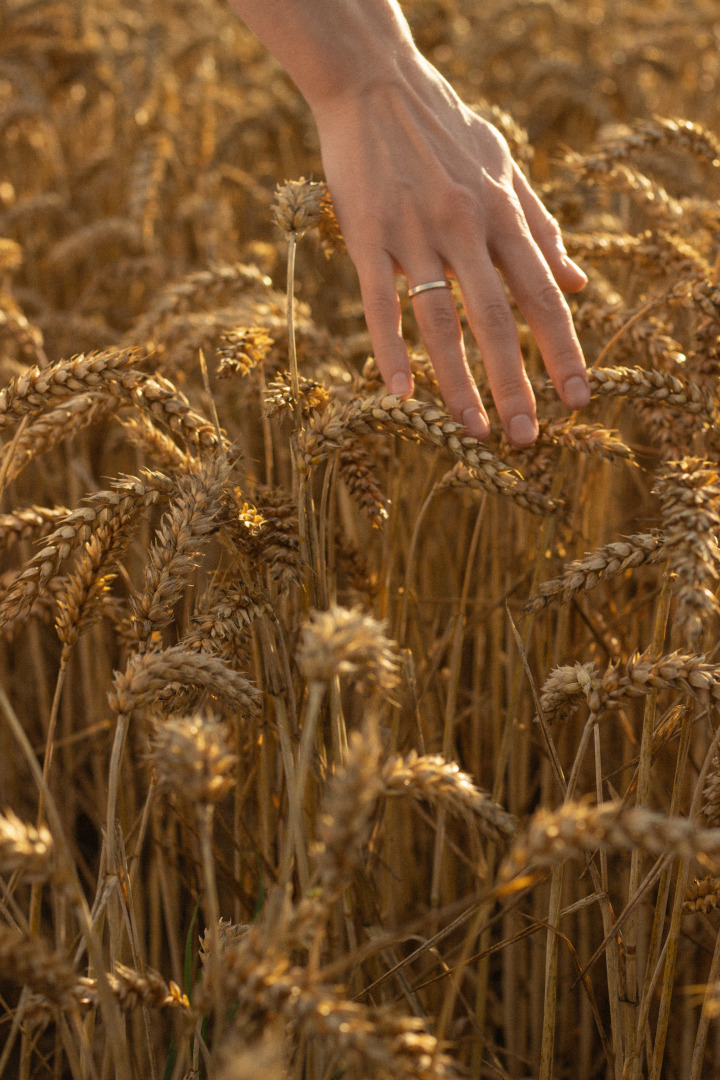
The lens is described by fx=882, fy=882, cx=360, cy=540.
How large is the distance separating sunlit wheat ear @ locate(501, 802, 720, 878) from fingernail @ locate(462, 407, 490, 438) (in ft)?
1.87

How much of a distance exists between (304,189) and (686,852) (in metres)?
0.83

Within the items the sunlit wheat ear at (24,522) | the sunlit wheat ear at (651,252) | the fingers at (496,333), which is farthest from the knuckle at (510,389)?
the sunlit wheat ear at (24,522)

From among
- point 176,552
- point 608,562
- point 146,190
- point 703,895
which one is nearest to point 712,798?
point 703,895

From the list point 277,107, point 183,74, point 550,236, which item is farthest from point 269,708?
point 183,74

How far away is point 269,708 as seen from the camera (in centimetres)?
116

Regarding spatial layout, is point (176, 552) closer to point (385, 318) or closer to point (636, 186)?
point (385, 318)

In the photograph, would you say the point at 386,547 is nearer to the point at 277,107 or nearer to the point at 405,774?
the point at 405,774

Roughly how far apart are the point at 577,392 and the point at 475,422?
0.13 meters

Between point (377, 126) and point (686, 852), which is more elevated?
point (377, 126)

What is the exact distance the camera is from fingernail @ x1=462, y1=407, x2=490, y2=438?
108 cm

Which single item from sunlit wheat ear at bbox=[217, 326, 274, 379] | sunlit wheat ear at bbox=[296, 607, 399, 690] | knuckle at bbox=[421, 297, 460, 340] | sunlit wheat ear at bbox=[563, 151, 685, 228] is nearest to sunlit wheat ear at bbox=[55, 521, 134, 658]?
sunlit wheat ear at bbox=[217, 326, 274, 379]

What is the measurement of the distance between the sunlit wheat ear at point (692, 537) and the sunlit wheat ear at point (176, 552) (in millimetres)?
431

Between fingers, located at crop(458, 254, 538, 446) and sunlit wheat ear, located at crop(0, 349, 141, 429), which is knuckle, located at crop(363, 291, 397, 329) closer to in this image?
fingers, located at crop(458, 254, 538, 446)

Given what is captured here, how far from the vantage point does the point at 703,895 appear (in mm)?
911
